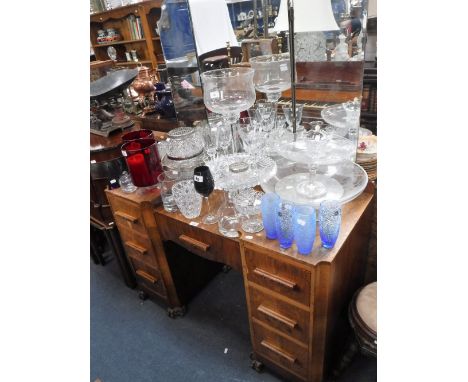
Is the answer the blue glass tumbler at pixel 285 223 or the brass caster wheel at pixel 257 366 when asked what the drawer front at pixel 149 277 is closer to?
the brass caster wheel at pixel 257 366

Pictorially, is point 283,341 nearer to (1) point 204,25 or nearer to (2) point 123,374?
(2) point 123,374

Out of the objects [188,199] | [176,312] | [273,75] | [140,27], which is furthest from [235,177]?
[140,27]

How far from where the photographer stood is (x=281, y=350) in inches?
49.3

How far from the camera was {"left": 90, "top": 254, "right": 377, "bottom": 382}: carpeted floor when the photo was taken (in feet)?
4.78

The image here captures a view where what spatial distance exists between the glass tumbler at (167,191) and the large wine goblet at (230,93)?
1.11ft

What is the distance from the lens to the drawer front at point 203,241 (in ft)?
3.78

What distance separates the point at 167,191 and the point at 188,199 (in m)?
0.16

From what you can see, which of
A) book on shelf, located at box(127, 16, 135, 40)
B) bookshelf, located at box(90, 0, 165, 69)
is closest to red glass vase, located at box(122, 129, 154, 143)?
bookshelf, located at box(90, 0, 165, 69)

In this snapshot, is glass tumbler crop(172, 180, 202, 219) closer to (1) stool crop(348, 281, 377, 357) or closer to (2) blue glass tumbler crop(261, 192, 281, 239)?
(2) blue glass tumbler crop(261, 192, 281, 239)

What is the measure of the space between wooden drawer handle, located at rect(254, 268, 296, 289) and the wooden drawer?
62cm

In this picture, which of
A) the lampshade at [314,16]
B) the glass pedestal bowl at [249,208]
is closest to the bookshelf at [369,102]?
the lampshade at [314,16]

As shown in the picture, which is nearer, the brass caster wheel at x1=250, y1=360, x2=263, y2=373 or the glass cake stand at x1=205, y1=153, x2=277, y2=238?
the glass cake stand at x1=205, y1=153, x2=277, y2=238

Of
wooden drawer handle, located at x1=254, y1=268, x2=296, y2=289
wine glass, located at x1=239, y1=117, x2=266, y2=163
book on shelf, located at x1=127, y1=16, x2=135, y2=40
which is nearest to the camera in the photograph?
wooden drawer handle, located at x1=254, y1=268, x2=296, y2=289
